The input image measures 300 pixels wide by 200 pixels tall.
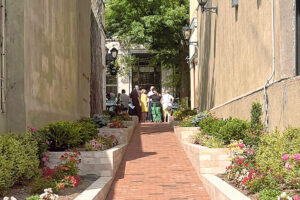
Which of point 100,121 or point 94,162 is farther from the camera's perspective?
point 100,121

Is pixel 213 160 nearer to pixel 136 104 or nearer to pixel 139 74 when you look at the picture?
pixel 136 104

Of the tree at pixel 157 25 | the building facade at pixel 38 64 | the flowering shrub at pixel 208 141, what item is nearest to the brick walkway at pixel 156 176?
the flowering shrub at pixel 208 141

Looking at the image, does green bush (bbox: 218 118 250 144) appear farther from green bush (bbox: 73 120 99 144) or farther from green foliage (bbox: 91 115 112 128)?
green foliage (bbox: 91 115 112 128)

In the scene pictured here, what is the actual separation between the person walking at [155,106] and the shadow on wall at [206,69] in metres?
2.73

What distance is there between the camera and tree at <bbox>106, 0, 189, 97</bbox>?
28547 millimetres

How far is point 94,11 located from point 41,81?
10.0 metres

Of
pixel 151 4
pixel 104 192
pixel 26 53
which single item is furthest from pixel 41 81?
pixel 151 4

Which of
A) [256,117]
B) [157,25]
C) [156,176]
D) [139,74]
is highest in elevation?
[157,25]

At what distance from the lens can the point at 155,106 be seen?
24.7 meters

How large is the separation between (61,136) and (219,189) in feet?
14.0

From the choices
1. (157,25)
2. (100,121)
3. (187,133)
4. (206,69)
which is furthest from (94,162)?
(157,25)

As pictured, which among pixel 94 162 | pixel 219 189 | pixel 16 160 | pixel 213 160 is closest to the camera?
pixel 219 189

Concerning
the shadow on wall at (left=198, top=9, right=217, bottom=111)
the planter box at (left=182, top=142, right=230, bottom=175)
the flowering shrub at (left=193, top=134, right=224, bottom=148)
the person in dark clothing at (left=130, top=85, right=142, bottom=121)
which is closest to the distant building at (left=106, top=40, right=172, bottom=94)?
the person in dark clothing at (left=130, top=85, right=142, bottom=121)

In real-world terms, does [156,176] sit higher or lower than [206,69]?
lower
